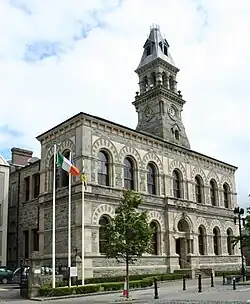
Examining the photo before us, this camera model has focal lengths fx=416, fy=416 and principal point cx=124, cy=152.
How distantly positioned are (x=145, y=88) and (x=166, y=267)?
2131 centimetres

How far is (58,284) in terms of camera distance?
86.4 ft

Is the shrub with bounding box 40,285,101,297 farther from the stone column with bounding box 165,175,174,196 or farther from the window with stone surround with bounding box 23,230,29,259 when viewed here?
the window with stone surround with bounding box 23,230,29,259

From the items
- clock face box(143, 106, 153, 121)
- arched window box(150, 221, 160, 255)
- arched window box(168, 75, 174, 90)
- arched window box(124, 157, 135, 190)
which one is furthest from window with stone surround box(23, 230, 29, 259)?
arched window box(168, 75, 174, 90)

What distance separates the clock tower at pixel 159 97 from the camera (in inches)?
1813

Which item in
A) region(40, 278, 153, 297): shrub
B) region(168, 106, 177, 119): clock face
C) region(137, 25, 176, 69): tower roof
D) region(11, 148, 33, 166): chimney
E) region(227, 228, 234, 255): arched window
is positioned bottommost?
region(40, 278, 153, 297): shrub

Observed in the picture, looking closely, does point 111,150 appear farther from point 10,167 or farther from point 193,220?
point 10,167

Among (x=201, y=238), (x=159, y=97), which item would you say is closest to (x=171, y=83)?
(x=159, y=97)

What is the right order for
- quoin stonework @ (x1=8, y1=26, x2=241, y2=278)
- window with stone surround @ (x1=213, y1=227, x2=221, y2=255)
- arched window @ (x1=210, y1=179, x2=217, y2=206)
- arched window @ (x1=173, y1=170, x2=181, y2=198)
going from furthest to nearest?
arched window @ (x1=210, y1=179, x2=217, y2=206) < window with stone surround @ (x1=213, y1=227, x2=221, y2=255) < arched window @ (x1=173, y1=170, x2=181, y2=198) < quoin stonework @ (x1=8, y1=26, x2=241, y2=278)

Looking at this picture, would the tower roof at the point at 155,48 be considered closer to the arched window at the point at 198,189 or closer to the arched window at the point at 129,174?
the arched window at the point at 198,189

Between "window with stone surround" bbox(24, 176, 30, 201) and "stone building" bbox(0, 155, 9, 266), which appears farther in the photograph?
"window with stone surround" bbox(24, 176, 30, 201)

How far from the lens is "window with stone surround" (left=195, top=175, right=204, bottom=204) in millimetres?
44844

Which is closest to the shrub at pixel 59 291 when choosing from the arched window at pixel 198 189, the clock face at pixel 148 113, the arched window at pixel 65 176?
the arched window at pixel 65 176

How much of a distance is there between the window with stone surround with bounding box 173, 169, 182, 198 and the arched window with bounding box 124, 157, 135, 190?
634cm

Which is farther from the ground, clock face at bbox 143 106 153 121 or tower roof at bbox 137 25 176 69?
tower roof at bbox 137 25 176 69
